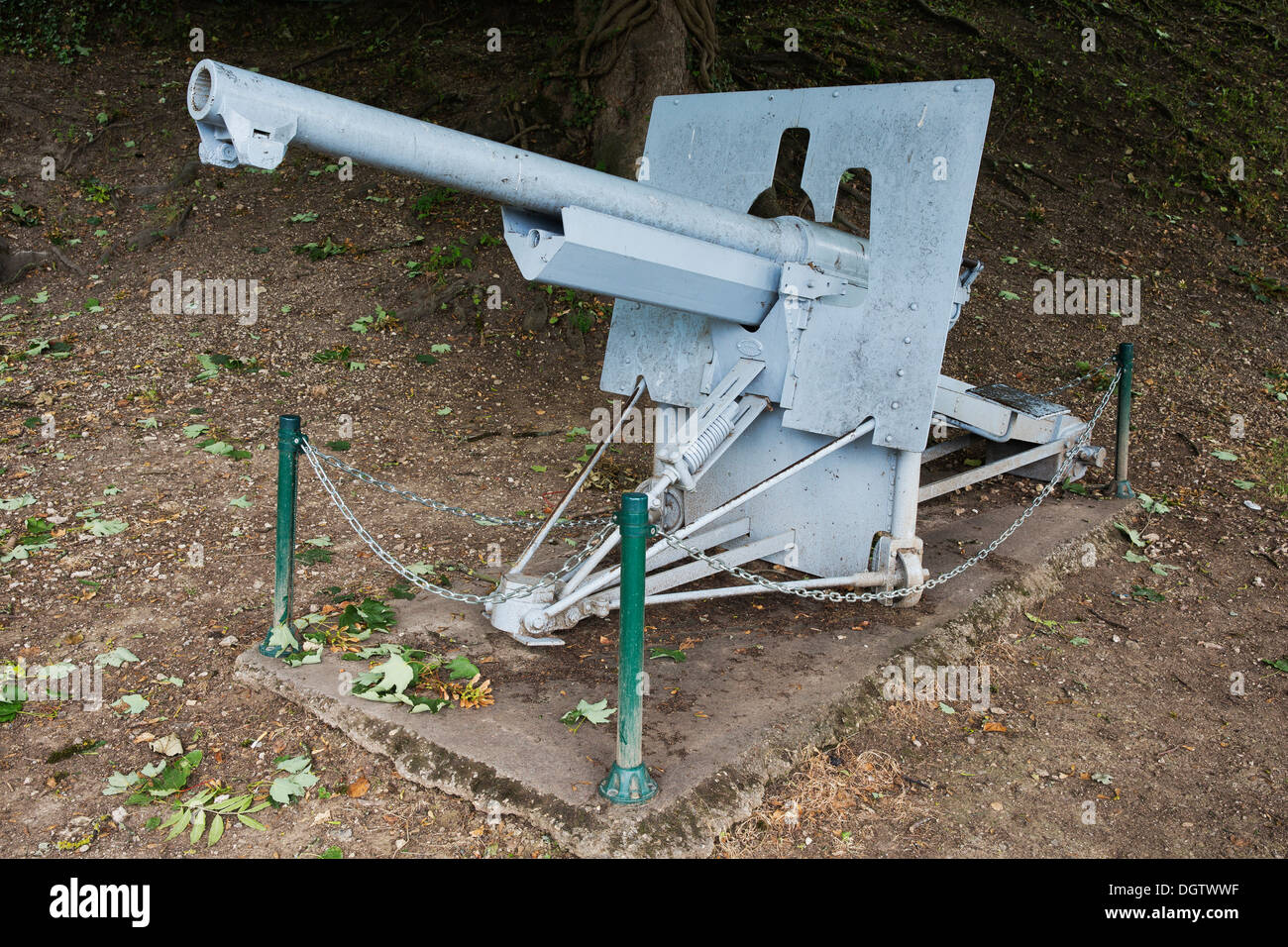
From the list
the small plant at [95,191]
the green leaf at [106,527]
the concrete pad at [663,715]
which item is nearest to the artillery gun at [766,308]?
the concrete pad at [663,715]

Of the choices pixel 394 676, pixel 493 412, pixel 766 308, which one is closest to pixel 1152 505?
pixel 766 308

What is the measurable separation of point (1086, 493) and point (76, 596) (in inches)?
223

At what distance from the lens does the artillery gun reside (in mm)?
3984

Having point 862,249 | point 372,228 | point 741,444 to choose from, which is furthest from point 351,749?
point 372,228

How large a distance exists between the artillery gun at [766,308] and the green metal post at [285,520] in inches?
33.2

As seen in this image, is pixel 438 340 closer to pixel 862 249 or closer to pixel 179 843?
pixel 862 249

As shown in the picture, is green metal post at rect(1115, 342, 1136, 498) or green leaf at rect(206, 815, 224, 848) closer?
green leaf at rect(206, 815, 224, 848)

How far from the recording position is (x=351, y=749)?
389cm

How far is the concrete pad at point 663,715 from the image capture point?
3459 millimetres

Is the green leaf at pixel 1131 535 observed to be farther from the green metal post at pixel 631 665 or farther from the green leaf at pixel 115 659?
the green leaf at pixel 115 659

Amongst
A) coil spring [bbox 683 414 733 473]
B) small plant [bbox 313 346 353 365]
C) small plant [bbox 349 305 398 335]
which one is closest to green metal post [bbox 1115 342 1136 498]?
coil spring [bbox 683 414 733 473]

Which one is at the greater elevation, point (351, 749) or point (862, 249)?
point (862, 249)

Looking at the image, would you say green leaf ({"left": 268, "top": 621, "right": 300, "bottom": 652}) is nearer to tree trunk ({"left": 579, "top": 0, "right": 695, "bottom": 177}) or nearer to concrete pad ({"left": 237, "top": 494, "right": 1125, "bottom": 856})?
concrete pad ({"left": 237, "top": 494, "right": 1125, "bottom": 856})

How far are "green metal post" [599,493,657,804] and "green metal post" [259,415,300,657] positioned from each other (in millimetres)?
1485
